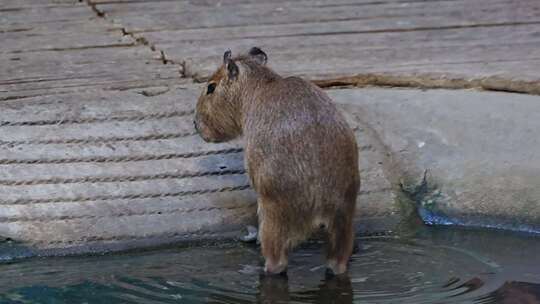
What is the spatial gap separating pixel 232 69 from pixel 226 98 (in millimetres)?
133

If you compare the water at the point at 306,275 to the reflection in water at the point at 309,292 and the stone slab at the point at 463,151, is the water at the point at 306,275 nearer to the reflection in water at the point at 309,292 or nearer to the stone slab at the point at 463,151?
the reflection in water at the point at 309,292

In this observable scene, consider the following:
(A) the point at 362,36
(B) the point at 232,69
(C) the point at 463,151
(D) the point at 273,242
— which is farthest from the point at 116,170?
(A) the point at 362,36

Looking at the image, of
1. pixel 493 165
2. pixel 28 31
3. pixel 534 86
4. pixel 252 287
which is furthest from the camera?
pixel 28 31

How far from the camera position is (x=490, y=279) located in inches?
199

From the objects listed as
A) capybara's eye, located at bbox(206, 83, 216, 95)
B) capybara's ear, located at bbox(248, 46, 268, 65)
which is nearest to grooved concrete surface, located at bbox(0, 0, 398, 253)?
capybara's eye, located at bbox(206, 83, 216, 95)

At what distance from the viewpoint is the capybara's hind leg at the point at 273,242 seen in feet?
16.3

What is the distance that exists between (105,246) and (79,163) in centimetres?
45

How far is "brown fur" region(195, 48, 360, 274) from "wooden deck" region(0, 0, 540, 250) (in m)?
0.58

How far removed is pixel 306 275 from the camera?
16.9 ft

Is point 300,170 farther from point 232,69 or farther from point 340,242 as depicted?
point 232,69

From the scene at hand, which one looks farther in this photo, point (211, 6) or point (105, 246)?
point (211, 6)

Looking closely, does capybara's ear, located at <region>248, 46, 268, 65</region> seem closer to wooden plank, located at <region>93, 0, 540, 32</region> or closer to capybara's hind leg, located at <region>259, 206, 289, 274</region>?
capybara's hind leg, located at <region>259, 206, 289, 274</region>

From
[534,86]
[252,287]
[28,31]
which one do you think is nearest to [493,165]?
[534,86]

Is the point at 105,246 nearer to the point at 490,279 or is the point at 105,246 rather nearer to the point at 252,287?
the point at 252,287
